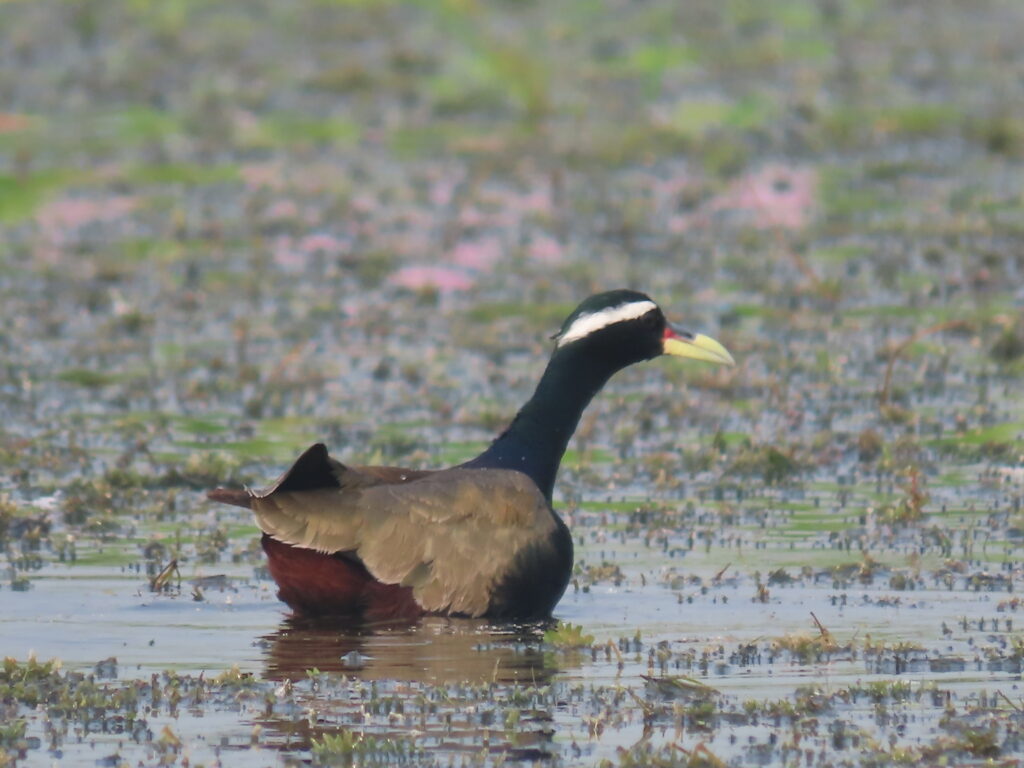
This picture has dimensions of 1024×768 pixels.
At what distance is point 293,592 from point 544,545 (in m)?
1.10

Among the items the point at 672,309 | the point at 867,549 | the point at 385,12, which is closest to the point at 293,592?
the point at 867,549

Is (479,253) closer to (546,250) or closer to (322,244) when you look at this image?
(546,250)

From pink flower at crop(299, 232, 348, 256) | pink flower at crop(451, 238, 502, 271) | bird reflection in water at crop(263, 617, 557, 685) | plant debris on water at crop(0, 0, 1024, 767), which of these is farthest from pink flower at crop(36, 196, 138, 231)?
bird reflection in water at crop(263, 617, 557, 685)

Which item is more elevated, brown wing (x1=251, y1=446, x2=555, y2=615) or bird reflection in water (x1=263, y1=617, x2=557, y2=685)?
brown wing (x1=251, y1=446, x2=555, y2=615)

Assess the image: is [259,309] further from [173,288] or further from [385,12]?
[385,12]

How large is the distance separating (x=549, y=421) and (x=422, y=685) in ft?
8.65

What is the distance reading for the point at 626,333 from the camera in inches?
444

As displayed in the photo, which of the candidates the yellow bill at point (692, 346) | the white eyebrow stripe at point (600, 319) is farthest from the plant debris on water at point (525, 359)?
the white eyebrow stripe at point (600, 319)

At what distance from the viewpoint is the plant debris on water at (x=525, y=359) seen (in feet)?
27.2

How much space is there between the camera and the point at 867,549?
11375 millimetres

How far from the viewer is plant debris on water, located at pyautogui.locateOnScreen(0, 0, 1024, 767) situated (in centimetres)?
830

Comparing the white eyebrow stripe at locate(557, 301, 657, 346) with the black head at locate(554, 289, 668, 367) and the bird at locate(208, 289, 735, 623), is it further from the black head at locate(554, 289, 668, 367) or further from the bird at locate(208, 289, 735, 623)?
the bird at locate(208, 289, 735, 623)

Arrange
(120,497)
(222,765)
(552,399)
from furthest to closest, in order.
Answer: (120,497)
(552,399)
(222,765)

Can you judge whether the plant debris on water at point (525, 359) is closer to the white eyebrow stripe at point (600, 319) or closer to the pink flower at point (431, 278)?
the pink flower at point (431, 278)
